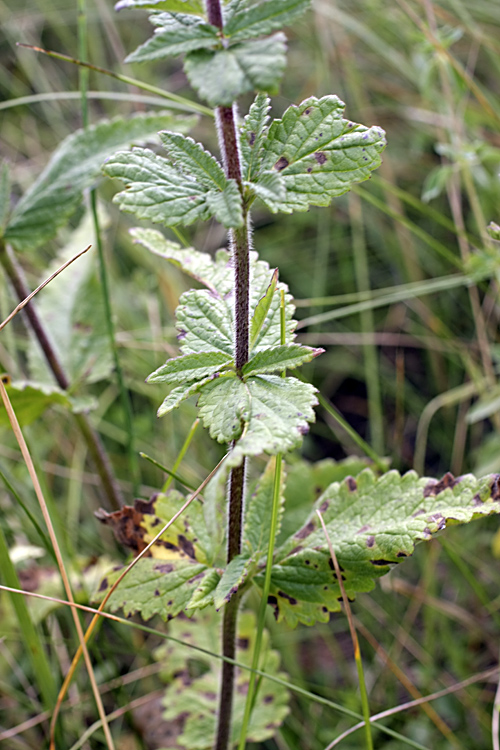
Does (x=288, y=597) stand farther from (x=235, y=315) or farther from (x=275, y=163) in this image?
(x=275, y=163)

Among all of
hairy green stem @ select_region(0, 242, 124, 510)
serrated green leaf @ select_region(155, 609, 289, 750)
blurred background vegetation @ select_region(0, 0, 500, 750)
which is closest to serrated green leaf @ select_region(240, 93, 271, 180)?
blurred background vegetation @ select_region(0, 0, 500, 750)

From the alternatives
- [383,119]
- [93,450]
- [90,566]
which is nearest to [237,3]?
[93,450]

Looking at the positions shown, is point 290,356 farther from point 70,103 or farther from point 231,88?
point 70,103

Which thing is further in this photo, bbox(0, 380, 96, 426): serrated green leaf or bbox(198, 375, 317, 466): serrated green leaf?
bbox(0, 380, 96, 426): serrated green leaf

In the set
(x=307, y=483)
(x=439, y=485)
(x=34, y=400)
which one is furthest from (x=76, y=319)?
(x=439, y=485)

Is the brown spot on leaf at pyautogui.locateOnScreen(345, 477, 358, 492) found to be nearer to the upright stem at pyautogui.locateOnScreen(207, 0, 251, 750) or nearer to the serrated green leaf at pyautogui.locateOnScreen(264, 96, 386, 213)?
the upright stem at pyautogui.locateOnScreen(207, 0, 251, 750)

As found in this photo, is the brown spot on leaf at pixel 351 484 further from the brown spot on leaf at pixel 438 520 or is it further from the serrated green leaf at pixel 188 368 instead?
the serrated green leaf at pixel 188 368
